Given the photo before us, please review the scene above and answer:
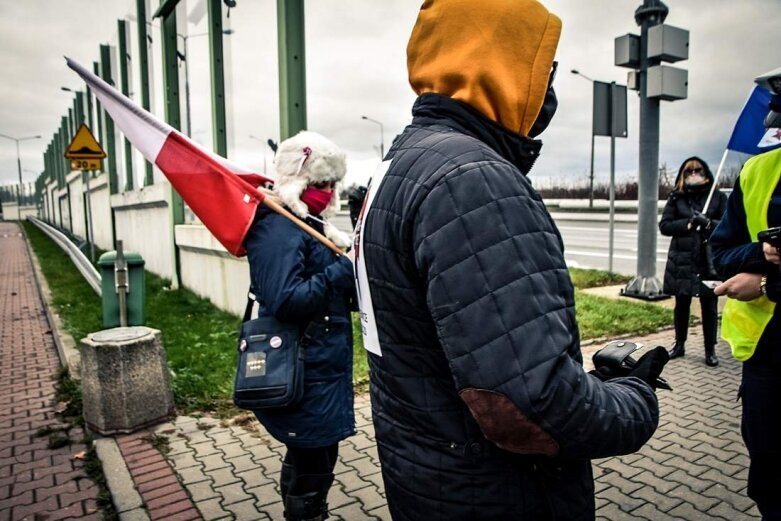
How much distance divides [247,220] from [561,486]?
179 cm

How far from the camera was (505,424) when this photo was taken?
118cm

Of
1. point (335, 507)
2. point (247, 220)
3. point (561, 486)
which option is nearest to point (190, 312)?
point (335, 507)

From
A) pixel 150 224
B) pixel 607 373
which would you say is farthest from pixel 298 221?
pixel 150 224

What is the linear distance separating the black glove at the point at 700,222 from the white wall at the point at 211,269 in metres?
5.05

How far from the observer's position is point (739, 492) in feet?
11.4

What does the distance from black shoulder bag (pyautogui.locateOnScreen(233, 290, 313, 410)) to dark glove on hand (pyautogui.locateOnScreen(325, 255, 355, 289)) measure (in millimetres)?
217

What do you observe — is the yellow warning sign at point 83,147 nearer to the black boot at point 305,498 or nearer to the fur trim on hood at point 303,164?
the fur trim on hood at point 303,164

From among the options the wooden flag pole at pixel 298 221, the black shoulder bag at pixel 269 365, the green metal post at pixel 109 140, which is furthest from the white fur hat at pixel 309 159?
the green metal post at pixel 109 140

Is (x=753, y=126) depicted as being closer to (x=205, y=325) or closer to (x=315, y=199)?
(x=315, y=199)

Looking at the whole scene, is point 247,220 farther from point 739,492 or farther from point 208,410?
point 739,492

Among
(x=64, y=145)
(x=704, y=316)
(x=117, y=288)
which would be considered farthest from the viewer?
(x=64, y=145)

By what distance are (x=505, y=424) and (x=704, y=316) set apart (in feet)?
18.5

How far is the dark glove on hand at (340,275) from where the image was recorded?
267 cm

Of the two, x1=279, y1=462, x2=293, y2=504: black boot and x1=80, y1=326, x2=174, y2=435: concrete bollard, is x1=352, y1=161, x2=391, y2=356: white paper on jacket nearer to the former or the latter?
x1=279, y1=462, x2=293, y2=504: black boot
